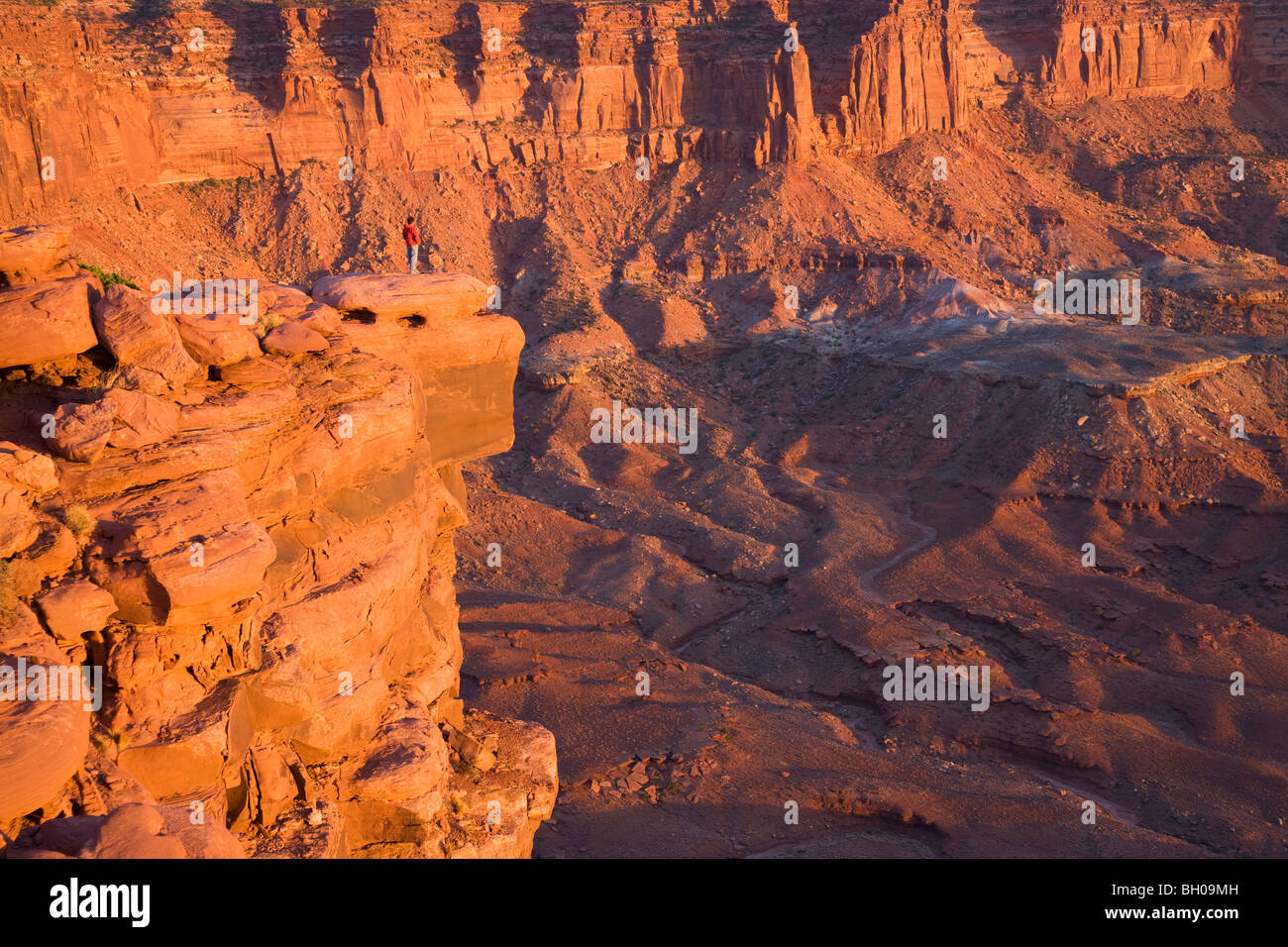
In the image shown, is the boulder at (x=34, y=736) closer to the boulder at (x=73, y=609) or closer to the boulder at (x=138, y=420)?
the boulder at (x=73, y=609)

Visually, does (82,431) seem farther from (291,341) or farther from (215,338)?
(291,341)

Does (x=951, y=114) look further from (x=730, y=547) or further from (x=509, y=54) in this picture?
(x=730, y=547)

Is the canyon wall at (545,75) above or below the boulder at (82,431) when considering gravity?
above

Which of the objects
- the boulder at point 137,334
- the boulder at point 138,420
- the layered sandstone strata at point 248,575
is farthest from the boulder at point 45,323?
the boulder at point 138,420

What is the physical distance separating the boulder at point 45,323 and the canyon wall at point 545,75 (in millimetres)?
36747

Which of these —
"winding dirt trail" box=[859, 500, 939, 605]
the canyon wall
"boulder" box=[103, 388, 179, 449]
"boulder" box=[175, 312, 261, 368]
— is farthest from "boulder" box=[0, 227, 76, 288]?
the canyon wall

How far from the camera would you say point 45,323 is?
480 inches

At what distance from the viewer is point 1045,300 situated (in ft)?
190

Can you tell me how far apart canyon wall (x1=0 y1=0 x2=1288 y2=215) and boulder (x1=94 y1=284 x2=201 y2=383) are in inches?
1448

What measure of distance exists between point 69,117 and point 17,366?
4157cm

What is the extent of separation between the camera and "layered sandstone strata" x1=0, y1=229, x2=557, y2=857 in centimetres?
1066

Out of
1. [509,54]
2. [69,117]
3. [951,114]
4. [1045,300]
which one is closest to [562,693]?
[69,117]

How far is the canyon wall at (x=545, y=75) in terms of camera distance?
52219mm

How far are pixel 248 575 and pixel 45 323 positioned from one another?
11.9 ft
